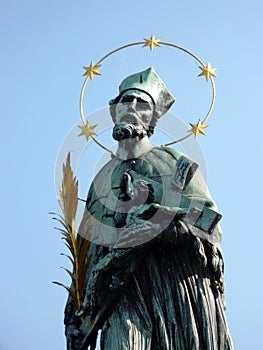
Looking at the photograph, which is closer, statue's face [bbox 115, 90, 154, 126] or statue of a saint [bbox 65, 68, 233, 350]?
statue of a saint [bbox 65, 68, 233, 350]

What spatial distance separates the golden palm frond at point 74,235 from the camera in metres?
8.99

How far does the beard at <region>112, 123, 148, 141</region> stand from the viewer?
9289mm

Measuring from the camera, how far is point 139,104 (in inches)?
373

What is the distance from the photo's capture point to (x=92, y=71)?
9.99 metres

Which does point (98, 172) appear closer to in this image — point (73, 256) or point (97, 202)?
point (97, 202)

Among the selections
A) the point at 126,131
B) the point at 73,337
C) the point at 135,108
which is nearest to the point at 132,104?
the point at 135,108

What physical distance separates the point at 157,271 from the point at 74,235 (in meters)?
0.87

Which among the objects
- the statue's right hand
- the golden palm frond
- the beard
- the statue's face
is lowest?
the statue's right hand

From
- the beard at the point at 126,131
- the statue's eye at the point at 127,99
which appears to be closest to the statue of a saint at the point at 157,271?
the beard at the point at 126,131

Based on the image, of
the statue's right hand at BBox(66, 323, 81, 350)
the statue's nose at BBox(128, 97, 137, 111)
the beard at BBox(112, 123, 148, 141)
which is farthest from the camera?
the statue's nose at BBox(128, 97, 137, 111)

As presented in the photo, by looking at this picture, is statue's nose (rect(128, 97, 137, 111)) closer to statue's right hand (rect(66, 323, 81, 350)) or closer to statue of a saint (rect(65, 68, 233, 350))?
statue of a saint (rect(65, 68, 233, 350))

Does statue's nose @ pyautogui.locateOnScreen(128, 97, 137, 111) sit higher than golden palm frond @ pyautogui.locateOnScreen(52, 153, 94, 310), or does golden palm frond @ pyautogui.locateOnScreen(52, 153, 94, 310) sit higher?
statue's nose @ pyautogui.locateOnScreen(128, 97, 137, 111)

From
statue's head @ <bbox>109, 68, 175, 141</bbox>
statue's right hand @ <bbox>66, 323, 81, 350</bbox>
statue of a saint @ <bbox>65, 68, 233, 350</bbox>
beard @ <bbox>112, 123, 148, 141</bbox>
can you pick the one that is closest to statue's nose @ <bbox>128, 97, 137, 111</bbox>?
statue's head @ <bbox>109, 68, 175, 141</bbox>

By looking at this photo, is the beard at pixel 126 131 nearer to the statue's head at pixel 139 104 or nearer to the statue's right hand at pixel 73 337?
the statue's head at pixel 139 104
